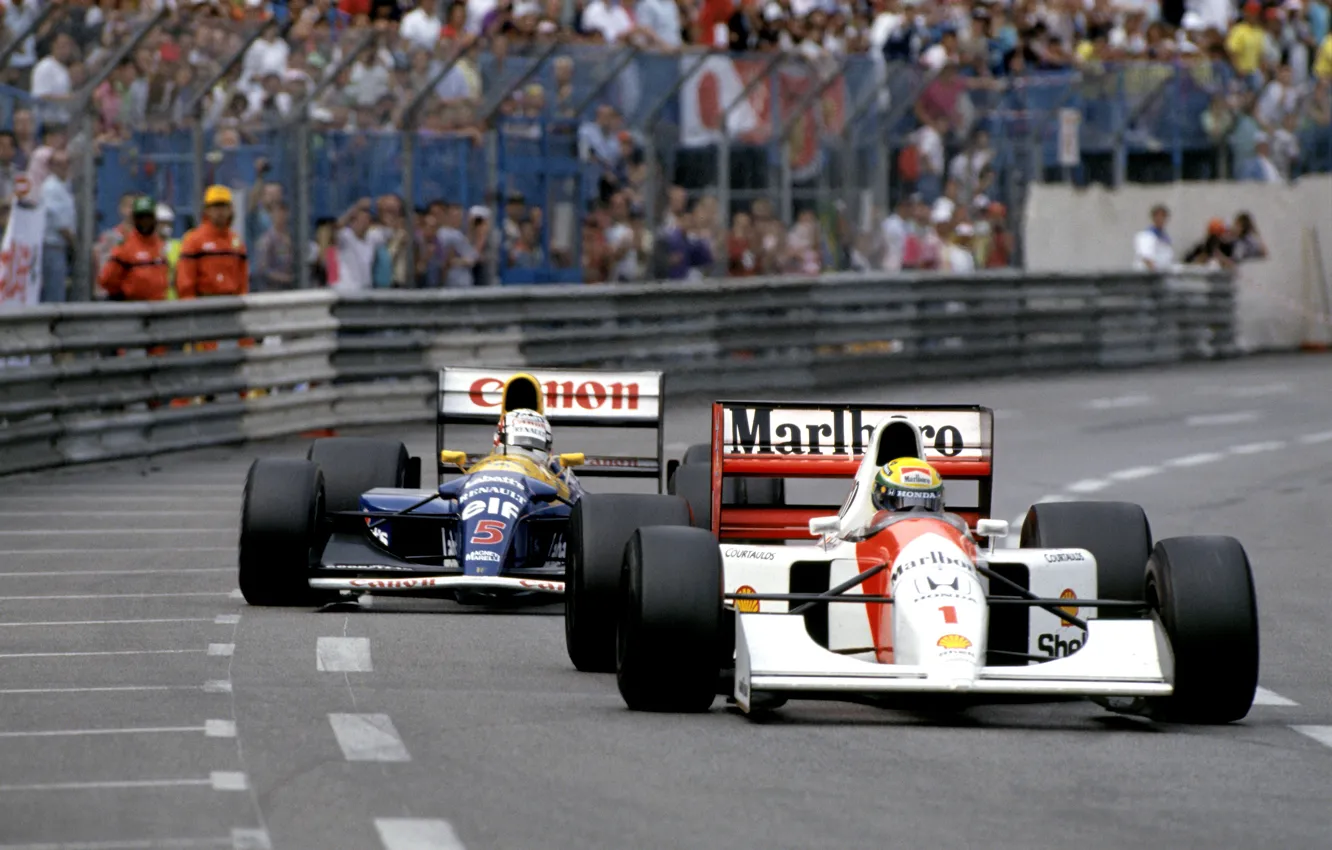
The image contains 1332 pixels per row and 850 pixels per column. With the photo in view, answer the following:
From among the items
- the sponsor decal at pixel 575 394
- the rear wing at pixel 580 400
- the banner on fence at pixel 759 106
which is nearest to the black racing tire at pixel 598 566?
the rear wing at pixel 580 400

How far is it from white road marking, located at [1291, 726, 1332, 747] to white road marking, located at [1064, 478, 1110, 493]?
8.91m

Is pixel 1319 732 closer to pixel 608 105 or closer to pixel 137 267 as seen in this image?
pixel 137 267

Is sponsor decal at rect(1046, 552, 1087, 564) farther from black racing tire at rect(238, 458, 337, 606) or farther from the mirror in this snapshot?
black racing tire at rect(238, 458, 337, 606)

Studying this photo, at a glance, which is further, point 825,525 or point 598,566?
point 825,525

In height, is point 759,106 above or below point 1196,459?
above

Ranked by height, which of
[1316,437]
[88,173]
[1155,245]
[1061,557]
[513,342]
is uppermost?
[88,173]

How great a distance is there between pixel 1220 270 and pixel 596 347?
1264 cm

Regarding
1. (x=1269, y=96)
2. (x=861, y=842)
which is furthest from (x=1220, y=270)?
(x=861, y=842)

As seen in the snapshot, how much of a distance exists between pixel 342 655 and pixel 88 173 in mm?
9732

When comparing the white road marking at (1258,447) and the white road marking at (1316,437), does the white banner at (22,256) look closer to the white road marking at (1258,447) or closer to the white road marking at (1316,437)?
the white road marking at (1258,447)

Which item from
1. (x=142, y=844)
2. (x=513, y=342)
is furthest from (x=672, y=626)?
(x=513, y=342)

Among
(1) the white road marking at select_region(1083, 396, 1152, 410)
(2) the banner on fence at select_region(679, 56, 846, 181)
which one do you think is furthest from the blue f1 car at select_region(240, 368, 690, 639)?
(1) the white road marking at select_region(1083, 396, 1152, 410)

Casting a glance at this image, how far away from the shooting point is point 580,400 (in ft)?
42.2

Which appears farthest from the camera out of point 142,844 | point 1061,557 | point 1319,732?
point 1061,557
